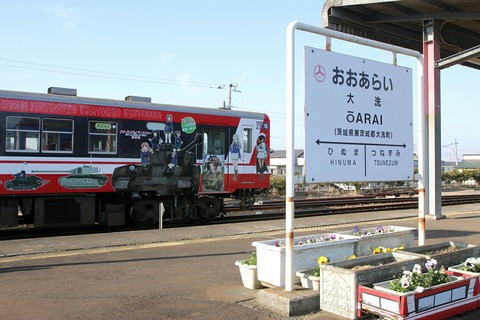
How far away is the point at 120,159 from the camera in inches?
466

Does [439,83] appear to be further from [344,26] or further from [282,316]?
[282,316]

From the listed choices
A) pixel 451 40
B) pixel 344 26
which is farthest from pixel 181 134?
pixel 451 40

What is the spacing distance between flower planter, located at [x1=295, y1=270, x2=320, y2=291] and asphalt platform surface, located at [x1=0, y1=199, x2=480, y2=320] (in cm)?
41

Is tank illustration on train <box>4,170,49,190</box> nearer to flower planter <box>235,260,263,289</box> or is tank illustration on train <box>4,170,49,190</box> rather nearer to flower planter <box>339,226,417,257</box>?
flower planter <box>235,260,263,289</box>

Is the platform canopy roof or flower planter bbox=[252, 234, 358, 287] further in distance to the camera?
the platform canopy roof

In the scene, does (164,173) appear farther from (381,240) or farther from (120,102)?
(381,240)

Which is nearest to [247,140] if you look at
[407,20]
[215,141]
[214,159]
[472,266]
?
[215,141]

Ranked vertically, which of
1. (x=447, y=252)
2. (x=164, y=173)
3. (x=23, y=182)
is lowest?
(x=447, y=252)

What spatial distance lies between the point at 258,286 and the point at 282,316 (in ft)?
3.52

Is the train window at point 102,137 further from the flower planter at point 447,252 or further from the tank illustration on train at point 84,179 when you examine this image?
the flower planter at point 447,252

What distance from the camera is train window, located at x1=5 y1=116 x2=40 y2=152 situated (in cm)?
1049

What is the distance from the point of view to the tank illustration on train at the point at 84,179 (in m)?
11.1

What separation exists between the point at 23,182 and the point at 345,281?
28.1ft

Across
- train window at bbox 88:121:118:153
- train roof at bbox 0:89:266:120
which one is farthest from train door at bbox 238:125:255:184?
train window at bbox 88:121:118:153
